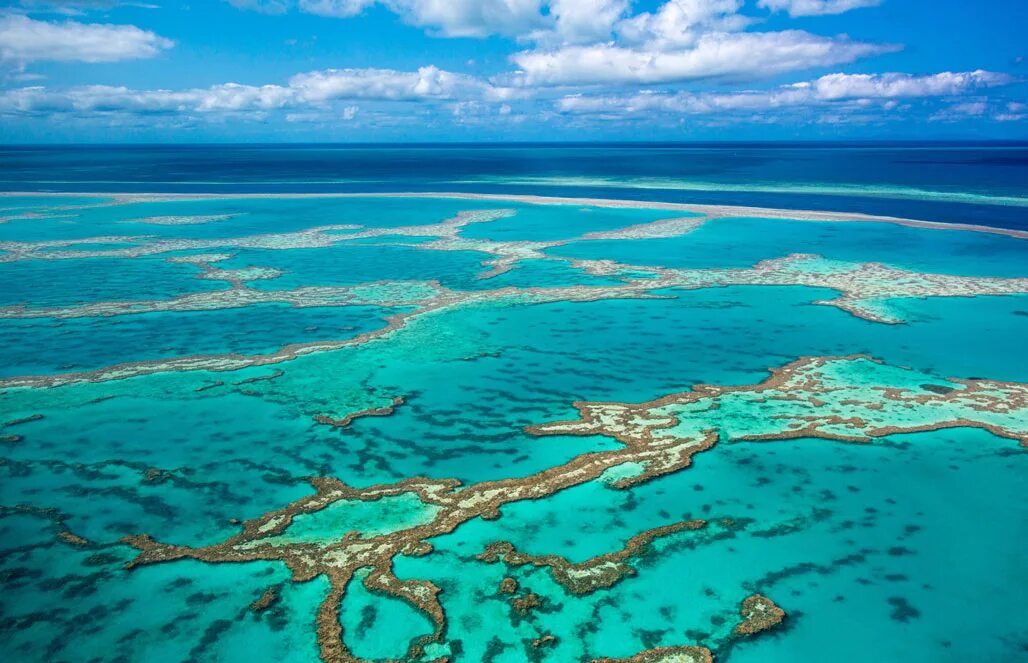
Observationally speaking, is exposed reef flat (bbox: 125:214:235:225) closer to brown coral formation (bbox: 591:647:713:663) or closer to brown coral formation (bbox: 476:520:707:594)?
brown coral formation (bbox: 476:520:707:594)

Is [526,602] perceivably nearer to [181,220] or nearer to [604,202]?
[181,220]

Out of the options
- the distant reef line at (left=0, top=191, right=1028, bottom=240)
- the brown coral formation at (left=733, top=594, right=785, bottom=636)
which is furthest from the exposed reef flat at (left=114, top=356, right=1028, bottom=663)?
the distant reef line at (left=0, top=191, right=1028, bottom=240)

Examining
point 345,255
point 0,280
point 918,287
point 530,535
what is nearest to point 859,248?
point 918,287

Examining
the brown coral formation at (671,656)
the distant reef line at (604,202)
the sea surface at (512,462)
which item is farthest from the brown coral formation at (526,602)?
the distant reef line at (604,202)

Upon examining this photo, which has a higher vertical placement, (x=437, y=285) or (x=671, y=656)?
(x=437, y=285)

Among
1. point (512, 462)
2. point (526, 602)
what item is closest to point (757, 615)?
point (526, 602)

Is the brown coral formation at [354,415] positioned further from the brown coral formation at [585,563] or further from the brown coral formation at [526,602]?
the brown coral formation at [526,602]

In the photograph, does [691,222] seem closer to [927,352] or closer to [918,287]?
[918,287]
